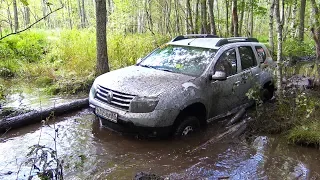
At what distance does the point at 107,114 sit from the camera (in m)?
5.39

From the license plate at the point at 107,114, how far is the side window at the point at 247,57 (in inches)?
123

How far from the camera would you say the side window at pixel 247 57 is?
6.84 metres

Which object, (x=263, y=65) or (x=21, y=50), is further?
(x=21, y=50)

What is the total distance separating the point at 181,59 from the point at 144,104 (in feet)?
5.45

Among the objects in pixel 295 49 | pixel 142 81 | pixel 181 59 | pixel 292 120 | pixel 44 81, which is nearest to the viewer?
pixel 142 81

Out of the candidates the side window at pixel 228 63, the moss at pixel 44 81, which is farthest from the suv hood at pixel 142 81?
the moss at pixel 44 81

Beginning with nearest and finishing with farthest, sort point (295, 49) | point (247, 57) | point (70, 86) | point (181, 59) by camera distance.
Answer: point (181, 59) → point (247, 57) → point (70, 86) → point (295, 49)

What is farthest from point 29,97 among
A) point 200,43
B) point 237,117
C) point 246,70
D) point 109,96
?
point 246,70

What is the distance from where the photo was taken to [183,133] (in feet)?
18.4

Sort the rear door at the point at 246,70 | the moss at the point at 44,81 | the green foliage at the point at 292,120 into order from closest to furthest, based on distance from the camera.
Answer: the green foliage at the point at 292,120, the rear door at the point at 246,70, the moss at the point at 44,81

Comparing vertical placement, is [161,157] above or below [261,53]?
below

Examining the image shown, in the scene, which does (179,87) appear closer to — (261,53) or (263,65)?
(263,65)

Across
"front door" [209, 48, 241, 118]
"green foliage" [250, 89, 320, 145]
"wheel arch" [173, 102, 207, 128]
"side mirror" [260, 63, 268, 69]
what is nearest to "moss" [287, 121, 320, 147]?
"green foliage" [250, 89, 320, 145]

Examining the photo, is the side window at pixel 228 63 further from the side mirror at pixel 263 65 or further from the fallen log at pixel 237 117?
the side mirror at pixel 263 65
